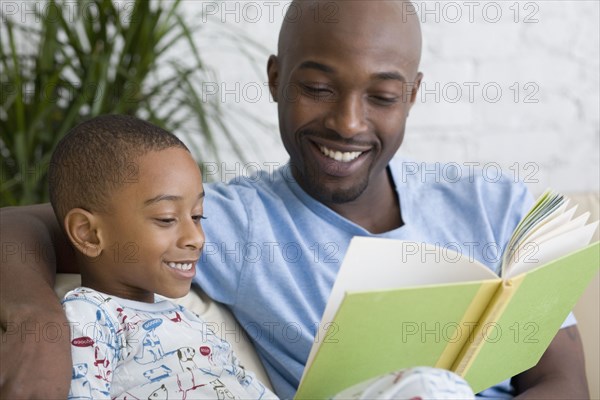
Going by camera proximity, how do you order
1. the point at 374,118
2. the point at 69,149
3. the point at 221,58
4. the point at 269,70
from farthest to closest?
the point at 221,58
the point at 269,70
the point at 374,118
the point at 69,149

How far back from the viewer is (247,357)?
1600 mm

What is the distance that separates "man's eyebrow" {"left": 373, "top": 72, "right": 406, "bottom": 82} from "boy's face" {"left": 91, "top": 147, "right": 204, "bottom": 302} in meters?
0.39

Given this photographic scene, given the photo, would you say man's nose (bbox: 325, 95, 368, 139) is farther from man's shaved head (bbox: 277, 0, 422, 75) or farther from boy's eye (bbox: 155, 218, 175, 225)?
boy's eye (bbox: 155, 218, 175, 225)

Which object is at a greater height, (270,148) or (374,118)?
(374,118)

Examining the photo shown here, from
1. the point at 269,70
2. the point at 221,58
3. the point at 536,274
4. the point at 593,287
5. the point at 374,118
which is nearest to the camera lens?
the point at 536,274

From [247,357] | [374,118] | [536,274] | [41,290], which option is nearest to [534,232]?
[536,274]

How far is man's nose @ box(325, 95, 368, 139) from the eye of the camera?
155cm

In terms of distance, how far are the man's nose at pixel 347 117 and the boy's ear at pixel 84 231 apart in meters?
0.45

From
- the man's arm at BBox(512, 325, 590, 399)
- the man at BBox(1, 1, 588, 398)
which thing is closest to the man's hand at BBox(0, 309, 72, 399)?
the man at BBox(1, 1, 588, 398)

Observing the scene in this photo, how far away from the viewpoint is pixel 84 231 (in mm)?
1339

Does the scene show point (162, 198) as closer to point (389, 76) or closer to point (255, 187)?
point (255, 187)

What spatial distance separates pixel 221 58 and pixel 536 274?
1608 millimetres

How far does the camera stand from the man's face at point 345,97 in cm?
156

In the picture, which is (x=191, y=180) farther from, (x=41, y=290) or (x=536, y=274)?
(x=536, y=274)
